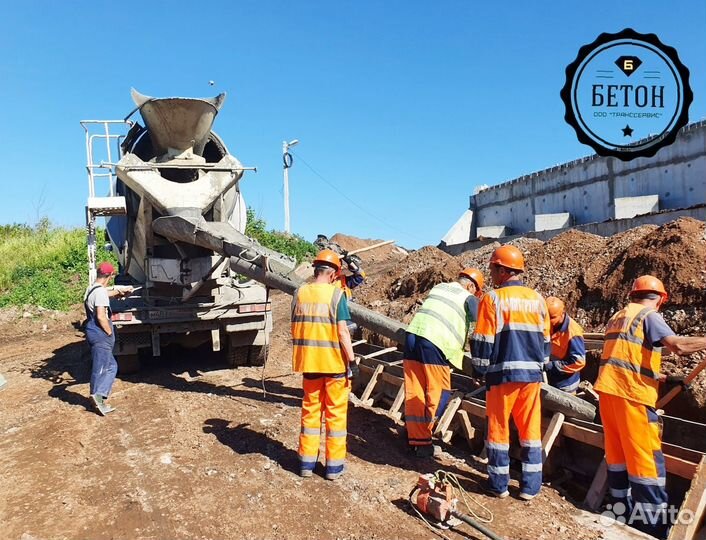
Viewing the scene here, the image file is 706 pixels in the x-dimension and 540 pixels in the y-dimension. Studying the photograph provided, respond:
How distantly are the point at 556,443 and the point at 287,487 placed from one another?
2147 mm

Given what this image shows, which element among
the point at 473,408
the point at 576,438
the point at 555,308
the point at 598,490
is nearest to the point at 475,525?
the point at 598,490

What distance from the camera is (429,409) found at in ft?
14.5

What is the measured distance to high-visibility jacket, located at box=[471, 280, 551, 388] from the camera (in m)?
3.74

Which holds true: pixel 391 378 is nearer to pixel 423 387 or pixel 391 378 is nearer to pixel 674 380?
pixel 423 387

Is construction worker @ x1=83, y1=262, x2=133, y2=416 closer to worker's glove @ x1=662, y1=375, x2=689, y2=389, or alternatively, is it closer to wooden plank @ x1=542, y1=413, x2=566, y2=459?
wooden plank @ x1=542, y1=413, x2=566, y2=459

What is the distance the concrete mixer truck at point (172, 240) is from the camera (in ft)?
19.4

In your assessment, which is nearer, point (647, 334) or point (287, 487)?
point (647, 334)

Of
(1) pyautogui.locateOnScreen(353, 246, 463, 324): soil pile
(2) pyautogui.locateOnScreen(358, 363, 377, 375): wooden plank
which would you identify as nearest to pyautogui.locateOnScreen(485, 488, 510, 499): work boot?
(2) pyautogui.locateOnScreen(358, 363, 377, 375): wooden plank

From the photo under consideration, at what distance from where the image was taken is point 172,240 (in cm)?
615

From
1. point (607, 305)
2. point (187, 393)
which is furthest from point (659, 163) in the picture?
point (187, 393)

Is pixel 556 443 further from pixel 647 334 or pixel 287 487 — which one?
pixel 287 487

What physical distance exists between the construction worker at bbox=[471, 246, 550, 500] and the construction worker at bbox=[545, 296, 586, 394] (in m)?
0.90

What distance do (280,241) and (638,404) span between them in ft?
57.2

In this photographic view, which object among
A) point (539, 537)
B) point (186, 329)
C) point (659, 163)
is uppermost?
point (659, 163)
